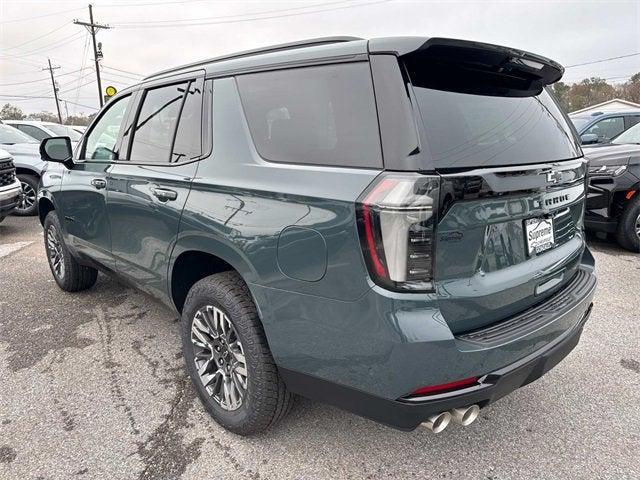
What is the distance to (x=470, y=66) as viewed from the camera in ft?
6.19

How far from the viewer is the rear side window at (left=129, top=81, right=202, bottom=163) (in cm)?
251

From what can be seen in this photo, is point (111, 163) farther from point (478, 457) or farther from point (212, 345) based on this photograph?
point (478, 457)

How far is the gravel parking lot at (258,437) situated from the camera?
A: 2.12 m

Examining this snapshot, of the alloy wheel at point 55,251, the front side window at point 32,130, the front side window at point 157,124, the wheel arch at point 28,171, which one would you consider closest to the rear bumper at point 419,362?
the front side window at point 157,124

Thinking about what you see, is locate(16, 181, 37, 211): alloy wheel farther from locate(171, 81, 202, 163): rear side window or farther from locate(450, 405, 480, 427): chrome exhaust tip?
locate(450, 405, 480, 427): chrome exhaust tip

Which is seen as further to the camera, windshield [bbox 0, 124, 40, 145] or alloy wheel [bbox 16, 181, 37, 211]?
windshield [bbox 0, 124, 40, 145]

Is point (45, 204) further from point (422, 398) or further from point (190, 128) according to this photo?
point (422, 398)

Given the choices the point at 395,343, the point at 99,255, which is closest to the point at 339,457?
the point at 395,343

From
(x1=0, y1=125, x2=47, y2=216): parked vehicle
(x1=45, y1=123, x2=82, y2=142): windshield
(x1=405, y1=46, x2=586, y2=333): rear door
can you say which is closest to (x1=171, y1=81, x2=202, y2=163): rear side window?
(x1=405, y1=46, x2=586, y2=333): rear door

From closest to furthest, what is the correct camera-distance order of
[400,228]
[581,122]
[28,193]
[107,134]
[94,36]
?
[400,228]
[107,134]
[28,193]
[581,122]
[94,36]

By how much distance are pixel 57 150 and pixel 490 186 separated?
3479mm

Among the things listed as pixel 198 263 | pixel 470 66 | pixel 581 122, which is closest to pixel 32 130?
pixel 198 263

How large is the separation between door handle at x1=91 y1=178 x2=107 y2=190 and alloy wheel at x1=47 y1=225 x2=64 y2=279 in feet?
4.02

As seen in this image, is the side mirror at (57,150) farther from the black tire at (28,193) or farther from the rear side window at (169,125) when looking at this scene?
the black tire at (28,193)
